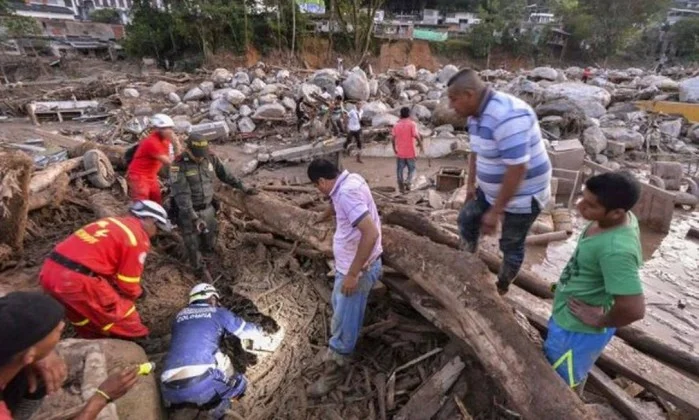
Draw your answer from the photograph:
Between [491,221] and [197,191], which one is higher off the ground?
[491,221]

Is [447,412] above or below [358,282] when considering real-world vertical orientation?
below

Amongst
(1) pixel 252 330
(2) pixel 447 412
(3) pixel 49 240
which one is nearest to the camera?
(2) pixel 447 412

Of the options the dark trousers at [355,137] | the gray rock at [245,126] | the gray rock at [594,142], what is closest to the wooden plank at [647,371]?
the dark trousers at [355,137]

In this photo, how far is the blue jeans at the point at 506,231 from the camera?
299 centimetres

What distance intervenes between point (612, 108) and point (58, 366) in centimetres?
1880

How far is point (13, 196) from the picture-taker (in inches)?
179

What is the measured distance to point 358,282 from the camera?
3133mm

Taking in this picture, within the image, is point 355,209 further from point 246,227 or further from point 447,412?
point 246,227

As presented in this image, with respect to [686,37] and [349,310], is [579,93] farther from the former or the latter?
[686,37]

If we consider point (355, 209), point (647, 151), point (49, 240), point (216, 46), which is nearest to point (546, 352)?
point (355, 209)

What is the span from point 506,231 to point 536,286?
96 centimetres

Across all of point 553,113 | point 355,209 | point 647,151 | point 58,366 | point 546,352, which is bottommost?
point 647,151

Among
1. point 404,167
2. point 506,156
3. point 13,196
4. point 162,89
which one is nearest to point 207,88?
point 162,89

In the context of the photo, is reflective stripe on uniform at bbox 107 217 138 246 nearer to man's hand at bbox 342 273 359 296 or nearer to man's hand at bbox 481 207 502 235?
man's hand at bbox 342 273 359 296
